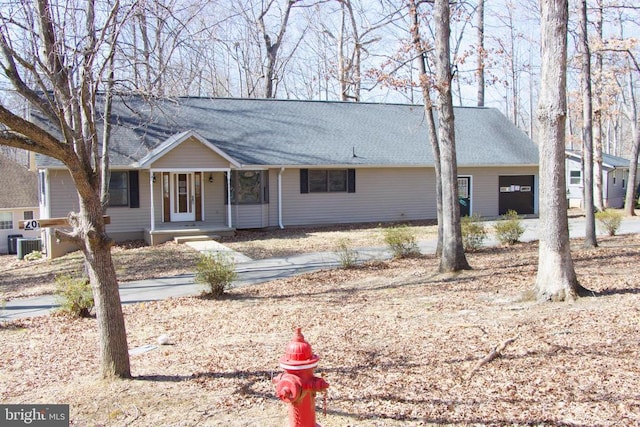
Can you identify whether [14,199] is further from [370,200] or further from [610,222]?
[610,222]

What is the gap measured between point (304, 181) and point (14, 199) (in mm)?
16949

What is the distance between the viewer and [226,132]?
22375 mm

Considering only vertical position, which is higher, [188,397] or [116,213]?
[116,213]

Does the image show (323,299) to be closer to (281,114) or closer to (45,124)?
(45,124)

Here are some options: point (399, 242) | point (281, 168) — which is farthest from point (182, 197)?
point (399, 242)

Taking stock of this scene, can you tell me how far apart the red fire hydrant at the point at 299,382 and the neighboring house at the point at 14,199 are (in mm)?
27882

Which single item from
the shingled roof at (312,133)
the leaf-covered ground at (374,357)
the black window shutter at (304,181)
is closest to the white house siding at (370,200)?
the black window shutter at (304,181)

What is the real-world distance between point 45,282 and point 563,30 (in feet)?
40.0

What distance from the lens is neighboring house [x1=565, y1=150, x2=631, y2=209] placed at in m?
33.8

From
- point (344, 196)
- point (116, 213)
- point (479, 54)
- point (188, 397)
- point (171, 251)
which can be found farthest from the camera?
point (344, 196)

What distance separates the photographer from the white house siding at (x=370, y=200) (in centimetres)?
2156

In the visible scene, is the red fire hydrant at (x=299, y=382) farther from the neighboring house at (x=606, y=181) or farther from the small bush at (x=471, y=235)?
the neighboring house at (x=606, y=181)

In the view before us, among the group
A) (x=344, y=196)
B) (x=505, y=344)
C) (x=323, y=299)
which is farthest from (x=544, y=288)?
Result: (x=344, y=196)

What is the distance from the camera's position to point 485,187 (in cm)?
2452
